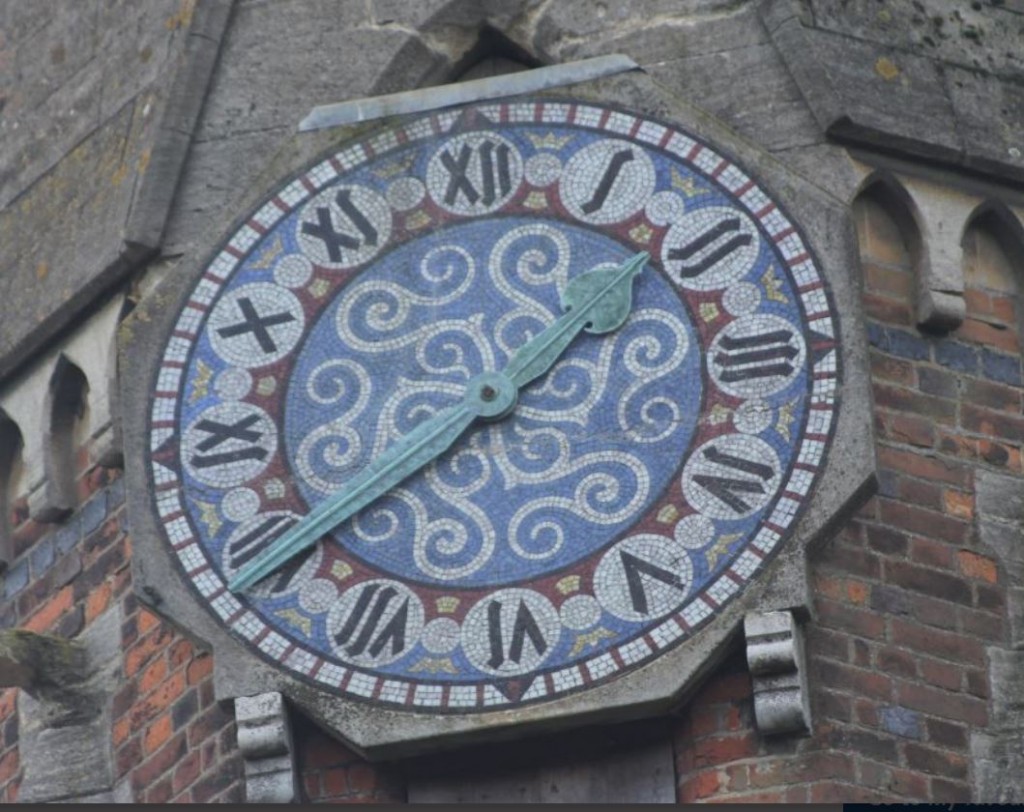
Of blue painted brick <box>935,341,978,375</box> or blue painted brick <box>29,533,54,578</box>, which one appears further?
blue painted brick <box>29,533,54,578</box>

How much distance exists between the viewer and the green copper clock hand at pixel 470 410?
14.4m

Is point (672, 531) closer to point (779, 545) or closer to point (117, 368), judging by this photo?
point (779, 545)

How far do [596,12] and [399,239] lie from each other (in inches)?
37.5

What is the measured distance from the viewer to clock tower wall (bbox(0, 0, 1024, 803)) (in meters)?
14.1

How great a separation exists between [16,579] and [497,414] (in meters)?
1.73

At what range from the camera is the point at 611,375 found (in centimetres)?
1455

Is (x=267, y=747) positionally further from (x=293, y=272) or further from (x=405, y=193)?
(x=405, y=193)

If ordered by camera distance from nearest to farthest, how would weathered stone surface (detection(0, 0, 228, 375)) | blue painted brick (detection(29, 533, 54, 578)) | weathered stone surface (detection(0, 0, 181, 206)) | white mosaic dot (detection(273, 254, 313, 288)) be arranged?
white mosaic dot (detection(273, 254, 313, 288)), weathered stone surface (detection(0, 0, 228, 375)), blue painted brick (detection(29, 533, 54, 578)), weathered stone surface (detection(0, 0, 181, 206))

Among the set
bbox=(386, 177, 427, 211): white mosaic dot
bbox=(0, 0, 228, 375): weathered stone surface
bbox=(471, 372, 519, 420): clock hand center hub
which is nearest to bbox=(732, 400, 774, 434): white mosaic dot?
bbox=(471, 372, 519, 420): clock hand center hub

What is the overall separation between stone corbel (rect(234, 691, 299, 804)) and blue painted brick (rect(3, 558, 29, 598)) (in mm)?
1529

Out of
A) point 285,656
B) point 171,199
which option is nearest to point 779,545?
point 285,656

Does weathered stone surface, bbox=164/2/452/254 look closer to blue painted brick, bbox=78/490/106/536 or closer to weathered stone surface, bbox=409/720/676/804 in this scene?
blue painted brick, bbox=78/490/106/536

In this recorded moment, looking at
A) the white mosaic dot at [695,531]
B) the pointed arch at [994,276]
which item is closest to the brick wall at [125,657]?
the white mosaic dot at [695,531]

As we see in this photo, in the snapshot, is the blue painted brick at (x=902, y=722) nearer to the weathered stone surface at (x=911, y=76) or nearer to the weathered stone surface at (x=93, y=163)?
the weathered stone surface at (x=911, y=76)
